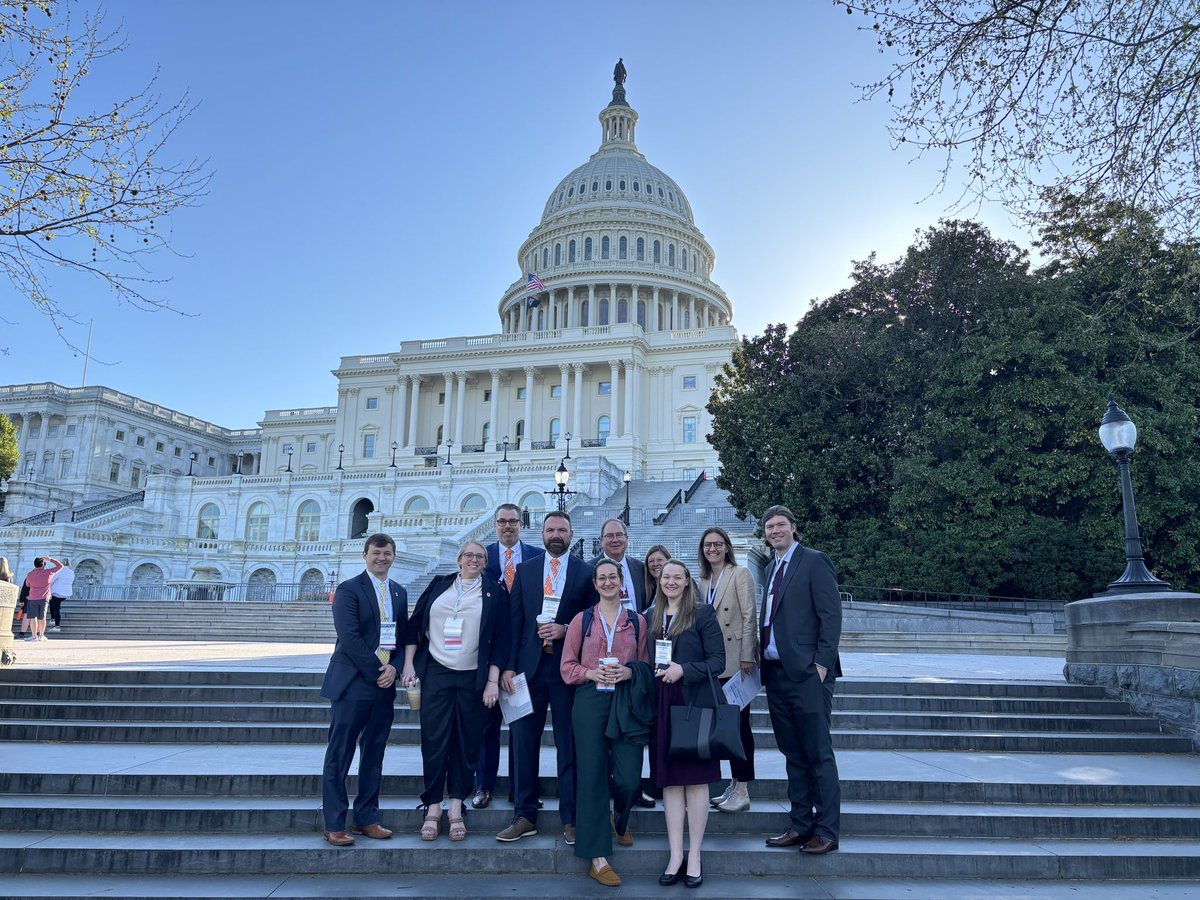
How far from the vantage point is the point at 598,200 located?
9538 cm

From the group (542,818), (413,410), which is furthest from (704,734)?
(413,410)

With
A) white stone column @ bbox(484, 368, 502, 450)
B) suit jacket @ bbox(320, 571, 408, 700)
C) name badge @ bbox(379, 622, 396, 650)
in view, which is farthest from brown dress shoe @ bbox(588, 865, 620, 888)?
white stone column @ bbox(484, 368, 502, 450)

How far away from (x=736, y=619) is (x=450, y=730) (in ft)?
7.28

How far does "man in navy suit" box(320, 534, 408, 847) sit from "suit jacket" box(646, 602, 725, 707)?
208 centimetres

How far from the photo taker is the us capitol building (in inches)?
1617

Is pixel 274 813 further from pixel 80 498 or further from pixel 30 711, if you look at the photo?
pixel 80 498

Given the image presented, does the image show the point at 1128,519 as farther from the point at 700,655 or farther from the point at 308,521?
the point at 308,521

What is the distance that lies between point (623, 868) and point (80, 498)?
265 ft

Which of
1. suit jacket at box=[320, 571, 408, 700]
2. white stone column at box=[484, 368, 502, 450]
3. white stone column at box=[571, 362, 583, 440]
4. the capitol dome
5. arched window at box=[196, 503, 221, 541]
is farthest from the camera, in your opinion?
the capitol dome

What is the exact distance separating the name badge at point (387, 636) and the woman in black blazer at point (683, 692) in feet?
6.21

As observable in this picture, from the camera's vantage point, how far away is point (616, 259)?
89.9 meters

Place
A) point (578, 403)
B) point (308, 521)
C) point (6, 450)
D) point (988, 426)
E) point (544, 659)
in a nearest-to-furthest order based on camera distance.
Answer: point (544, 659), point (988, 426), point (308, 521), point (6, 450), point (578, 403)

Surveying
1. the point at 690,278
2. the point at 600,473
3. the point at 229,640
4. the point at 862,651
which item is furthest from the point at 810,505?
the point at 690,278

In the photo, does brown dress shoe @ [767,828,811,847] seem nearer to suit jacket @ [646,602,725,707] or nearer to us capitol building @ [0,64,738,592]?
suit jacket @ [646,602,725,707]
